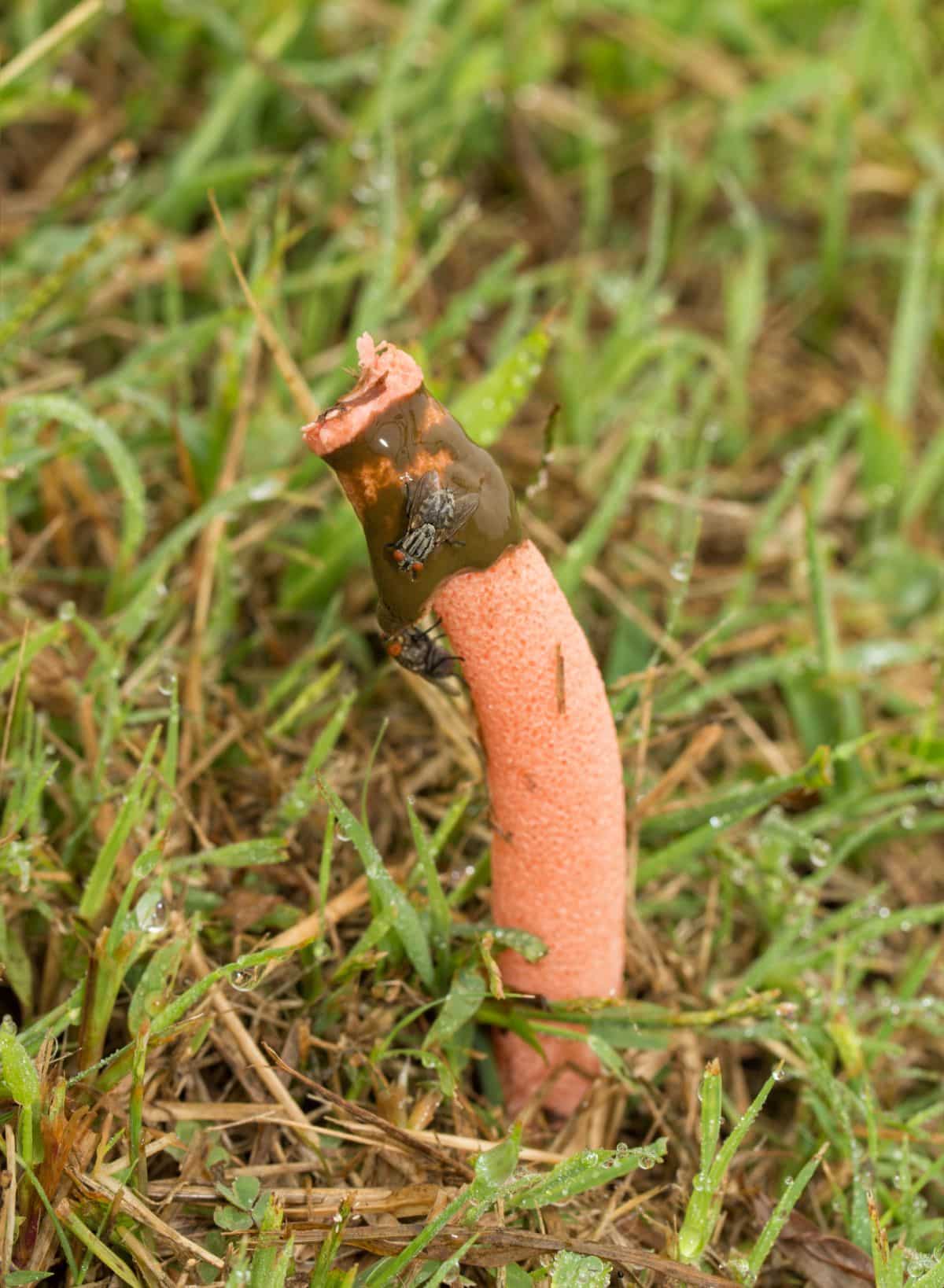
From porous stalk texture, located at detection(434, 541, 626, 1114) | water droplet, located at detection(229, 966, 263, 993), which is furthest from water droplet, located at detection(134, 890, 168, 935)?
porous stalk texture, located at detection(434, 541, 626, 1114)

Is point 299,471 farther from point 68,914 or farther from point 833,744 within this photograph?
point 833,744

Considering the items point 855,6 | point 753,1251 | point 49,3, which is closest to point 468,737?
point 753,1251

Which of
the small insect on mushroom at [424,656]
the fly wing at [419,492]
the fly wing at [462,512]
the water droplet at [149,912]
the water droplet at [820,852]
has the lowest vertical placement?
the water droplet at [820,852]

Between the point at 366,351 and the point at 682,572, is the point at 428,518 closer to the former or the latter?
the point at 366,351

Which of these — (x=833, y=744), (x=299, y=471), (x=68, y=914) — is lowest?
(x=833, y=744)

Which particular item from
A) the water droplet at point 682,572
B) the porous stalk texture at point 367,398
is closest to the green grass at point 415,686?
the water droplet at point 682,572

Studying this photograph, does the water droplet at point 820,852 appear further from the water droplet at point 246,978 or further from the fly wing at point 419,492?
the fly wing at point 419,492
